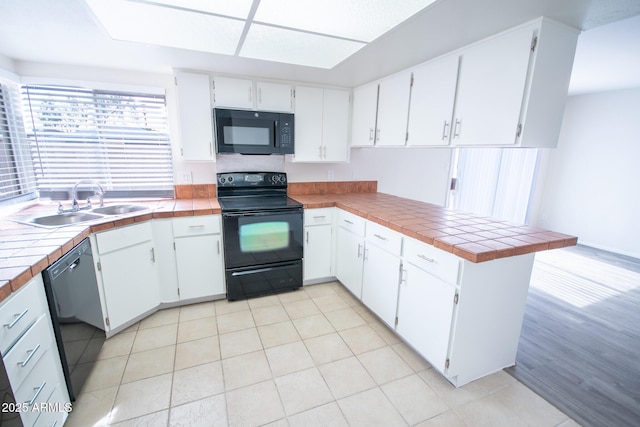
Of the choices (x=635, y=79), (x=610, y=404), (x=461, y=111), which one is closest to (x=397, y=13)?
(x=461, y=111)

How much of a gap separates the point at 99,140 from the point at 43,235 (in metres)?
1.35

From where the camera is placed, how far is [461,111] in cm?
193

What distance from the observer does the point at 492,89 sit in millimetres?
1728

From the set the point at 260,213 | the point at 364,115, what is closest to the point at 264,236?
the point at 260,213

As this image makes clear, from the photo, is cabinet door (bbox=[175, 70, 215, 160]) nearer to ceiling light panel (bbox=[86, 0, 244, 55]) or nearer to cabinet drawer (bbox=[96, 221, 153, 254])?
ceiling light panel (bbox=[86, 0, 244, 55])

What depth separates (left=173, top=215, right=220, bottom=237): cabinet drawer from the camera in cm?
239

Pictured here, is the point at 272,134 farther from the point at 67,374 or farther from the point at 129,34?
the point at 67,374

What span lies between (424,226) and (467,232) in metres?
0.26

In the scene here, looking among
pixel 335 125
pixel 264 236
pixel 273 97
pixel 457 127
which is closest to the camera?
pixel 457 127

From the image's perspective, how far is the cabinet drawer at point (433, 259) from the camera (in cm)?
158

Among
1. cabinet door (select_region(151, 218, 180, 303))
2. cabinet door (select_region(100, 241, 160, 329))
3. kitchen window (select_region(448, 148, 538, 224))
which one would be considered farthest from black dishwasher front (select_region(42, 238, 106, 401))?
kitchen window (select_region(448, 148, 538, 224))

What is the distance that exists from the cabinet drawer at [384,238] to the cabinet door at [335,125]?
3.53ft

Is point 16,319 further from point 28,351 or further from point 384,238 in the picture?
point 384,238

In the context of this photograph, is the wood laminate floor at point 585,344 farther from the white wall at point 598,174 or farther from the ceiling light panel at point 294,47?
the ceiling light panel at point 294,47
